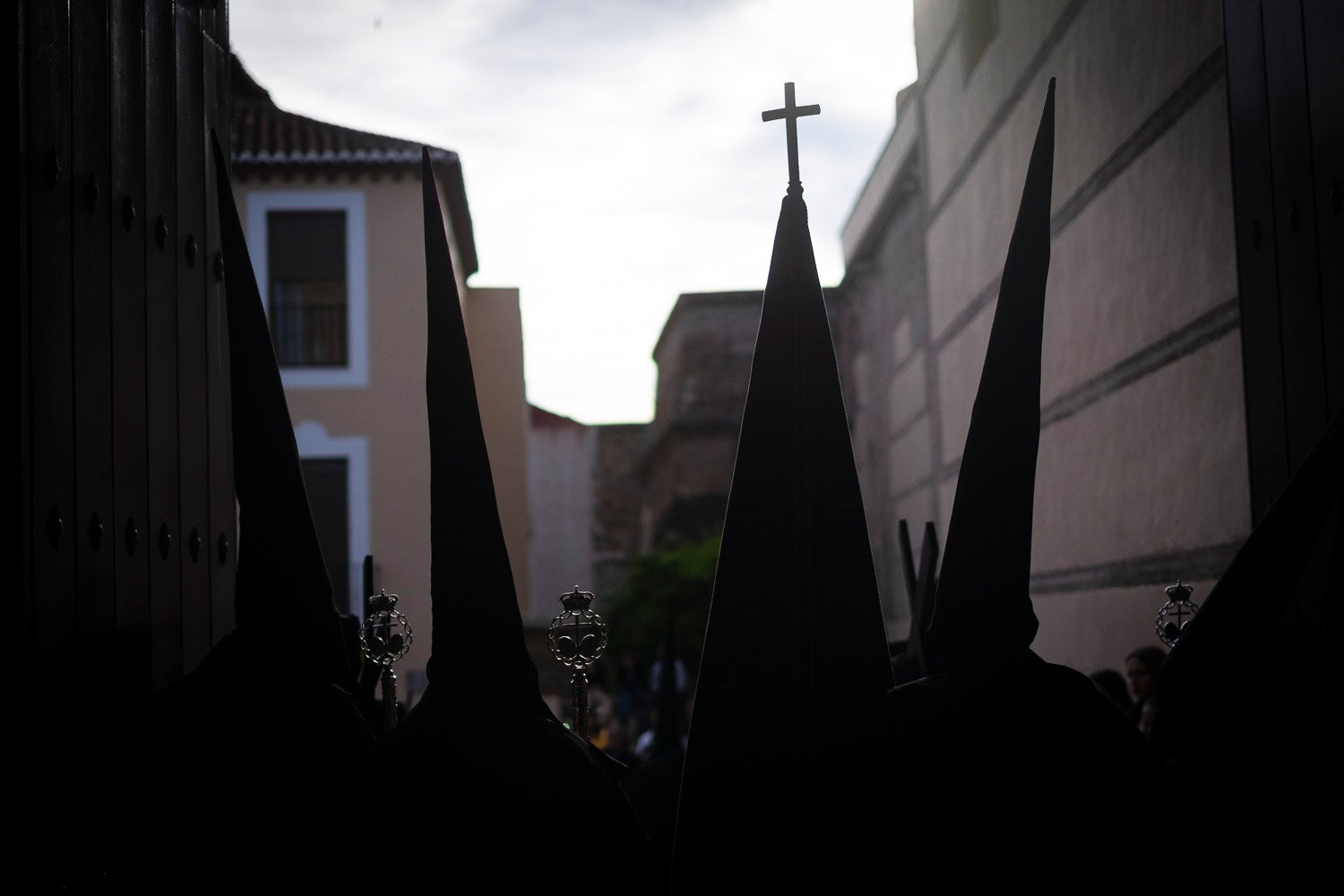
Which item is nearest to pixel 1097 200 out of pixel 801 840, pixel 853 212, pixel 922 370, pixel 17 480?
pixel 801 840

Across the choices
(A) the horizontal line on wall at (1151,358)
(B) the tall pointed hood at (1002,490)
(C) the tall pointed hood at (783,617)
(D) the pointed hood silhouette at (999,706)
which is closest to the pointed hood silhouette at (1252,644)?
(D) the pointed hood silhouette at (999,706)

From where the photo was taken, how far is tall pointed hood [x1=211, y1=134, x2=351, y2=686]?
108 inches

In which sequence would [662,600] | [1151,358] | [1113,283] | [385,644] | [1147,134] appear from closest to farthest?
[385,644] < [1147,134] < [1151,358] < [1113,283] < [662,600]

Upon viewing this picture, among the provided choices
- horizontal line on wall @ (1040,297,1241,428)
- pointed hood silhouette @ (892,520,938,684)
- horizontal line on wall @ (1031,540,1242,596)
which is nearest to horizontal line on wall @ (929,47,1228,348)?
horizontal line on wall @ (1040,297,1241,428)

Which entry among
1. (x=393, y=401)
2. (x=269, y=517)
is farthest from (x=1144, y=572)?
(x=393, y=401)

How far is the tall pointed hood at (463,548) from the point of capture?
8.51 feet

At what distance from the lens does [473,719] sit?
2.59 metres

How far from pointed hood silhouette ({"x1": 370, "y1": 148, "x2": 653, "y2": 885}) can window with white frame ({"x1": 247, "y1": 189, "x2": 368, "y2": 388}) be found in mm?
14014

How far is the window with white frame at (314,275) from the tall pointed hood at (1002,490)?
564 inches

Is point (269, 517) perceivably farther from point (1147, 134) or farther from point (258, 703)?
point (1147, 134)

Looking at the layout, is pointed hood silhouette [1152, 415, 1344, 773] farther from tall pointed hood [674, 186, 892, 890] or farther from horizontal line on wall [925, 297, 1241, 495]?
horizontal line on wall [925, 297, 1241, 495]

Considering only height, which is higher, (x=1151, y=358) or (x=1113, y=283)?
(x=1113, y=283)

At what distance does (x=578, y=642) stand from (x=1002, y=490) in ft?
3.29

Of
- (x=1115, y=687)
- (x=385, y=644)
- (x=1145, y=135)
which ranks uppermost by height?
(x=1145, y=135)
